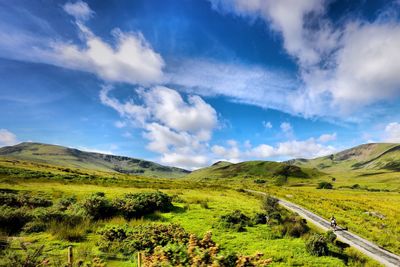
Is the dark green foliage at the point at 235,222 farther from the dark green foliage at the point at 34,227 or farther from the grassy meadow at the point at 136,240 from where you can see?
the dark green foliage at the point at 34,227

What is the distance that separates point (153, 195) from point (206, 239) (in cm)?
2023

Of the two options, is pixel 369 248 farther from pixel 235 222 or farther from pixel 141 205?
pixel 141 205

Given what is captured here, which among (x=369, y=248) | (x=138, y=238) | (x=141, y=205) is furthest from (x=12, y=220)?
(x=369, y=248)

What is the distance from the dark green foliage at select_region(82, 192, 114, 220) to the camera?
2233 centimetres

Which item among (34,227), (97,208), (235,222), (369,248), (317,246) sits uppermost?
(97,208)

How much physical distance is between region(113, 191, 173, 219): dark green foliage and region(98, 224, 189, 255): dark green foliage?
20.3 ft

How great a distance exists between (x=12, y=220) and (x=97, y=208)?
20.4 ft

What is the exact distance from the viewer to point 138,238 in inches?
628

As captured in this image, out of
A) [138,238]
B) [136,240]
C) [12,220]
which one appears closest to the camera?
[136,240]

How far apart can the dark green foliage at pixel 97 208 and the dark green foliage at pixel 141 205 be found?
808 mm

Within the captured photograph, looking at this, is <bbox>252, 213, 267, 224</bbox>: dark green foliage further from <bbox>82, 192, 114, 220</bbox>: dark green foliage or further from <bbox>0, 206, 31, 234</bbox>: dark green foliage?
<bbox>0, 206, 31, 234</bbox>: dark green foliage

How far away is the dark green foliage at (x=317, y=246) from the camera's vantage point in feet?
60.6

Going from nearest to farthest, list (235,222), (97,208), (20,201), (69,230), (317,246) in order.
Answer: (69,230) < (317,246) < (97,208) < (20,201) < (235,222)

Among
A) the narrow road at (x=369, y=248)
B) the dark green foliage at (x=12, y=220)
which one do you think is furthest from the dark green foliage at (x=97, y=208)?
the narrow road at (x=369, y=248)
